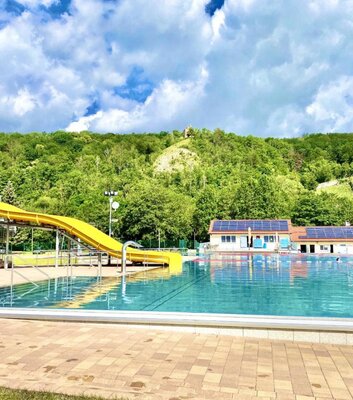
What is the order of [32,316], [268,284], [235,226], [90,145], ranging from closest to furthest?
[32,316], [268,284], [235,226], [90,145]

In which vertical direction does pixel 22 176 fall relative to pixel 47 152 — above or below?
below

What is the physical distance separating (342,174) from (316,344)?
294ft

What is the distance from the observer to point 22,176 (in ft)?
191

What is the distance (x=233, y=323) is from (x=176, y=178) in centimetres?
6769

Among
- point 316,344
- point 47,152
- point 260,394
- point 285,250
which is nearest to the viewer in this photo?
point 260,394

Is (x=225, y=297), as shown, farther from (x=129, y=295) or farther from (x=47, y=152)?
(x=47, y=152)

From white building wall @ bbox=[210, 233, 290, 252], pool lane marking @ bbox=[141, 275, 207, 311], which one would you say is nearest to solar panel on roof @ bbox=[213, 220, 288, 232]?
white building wall @ bbox=[210, 233, 290, 252]

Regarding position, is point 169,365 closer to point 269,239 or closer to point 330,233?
point 269,239

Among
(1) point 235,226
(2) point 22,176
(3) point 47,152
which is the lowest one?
(1) point 235,226

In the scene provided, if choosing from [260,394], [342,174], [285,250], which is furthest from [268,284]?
[342,174]

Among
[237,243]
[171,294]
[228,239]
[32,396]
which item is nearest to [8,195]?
[228,239]

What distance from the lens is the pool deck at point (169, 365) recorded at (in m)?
3.41

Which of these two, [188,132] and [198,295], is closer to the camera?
[198,295]

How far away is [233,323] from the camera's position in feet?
17.6
